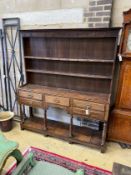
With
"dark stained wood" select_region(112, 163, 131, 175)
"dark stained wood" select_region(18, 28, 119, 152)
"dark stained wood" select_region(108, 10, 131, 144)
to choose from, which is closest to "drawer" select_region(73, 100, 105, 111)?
"dark stained wood" select_region(18, 28, 119, 152)

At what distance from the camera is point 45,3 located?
245cm

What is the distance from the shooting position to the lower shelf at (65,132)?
242 centimetres

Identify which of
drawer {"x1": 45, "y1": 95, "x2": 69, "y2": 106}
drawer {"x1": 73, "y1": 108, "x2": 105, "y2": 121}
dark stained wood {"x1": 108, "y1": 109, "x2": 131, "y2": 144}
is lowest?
dark stained wood {"x1": 108, "y1": 109, "x2": 131, "y2": 144}

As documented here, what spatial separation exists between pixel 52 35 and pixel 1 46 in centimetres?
115

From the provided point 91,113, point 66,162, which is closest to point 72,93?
point 91,113

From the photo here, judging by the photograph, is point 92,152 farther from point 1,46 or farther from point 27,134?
point 1,46

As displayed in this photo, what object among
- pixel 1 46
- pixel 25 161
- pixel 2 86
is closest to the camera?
pixel 25 161

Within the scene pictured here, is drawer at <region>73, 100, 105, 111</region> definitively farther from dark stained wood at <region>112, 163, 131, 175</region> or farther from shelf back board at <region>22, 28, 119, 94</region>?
dark stained wood at <region>112, 163, 131, 175</region>

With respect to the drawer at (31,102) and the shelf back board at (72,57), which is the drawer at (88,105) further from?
the drawer at (31,102)

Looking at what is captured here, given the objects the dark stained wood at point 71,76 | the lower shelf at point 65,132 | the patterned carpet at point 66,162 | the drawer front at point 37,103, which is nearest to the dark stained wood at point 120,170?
the patterned carpet at point 66,162

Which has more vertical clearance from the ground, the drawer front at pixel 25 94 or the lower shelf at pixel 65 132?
the drawer front at pixel 25 94

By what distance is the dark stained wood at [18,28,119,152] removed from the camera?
219 cm

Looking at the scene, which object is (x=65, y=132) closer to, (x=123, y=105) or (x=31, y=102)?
(x=31, y=102)

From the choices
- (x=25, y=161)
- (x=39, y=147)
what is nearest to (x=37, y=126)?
(x=39, y=147)
